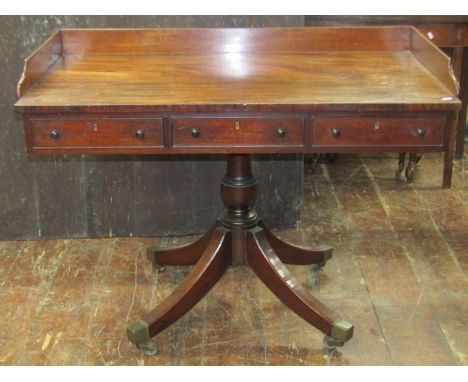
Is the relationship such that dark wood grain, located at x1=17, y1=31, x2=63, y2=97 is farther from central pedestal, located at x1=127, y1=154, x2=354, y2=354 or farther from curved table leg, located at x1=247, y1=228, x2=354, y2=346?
curved table leg, located at x1=247, y1=228, x2=354, y2=346

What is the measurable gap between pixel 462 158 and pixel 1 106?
2733mm

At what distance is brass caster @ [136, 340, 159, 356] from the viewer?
2.47 metres

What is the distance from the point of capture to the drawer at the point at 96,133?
2072 millimetres

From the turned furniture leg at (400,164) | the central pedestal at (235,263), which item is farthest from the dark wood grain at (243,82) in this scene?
the turned furniture leg at (400,164)

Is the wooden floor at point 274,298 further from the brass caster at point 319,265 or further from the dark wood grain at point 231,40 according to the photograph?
the dark wood grain at point 231,40

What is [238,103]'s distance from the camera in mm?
2004

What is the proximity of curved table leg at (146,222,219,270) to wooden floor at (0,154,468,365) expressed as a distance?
54mm

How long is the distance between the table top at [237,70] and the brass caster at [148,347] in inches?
35.5

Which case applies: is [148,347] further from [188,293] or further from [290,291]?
[290,291]

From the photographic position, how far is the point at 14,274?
9.87 feet

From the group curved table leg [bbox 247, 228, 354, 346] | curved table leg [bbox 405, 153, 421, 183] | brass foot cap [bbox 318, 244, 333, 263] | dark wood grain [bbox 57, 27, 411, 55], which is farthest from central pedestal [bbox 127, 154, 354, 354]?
curved table leg [bbox 405, 153, 421, 183]

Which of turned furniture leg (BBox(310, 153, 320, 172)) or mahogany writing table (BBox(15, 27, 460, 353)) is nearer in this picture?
mahogany writing table (BBox(15, 27, 460, 353))
